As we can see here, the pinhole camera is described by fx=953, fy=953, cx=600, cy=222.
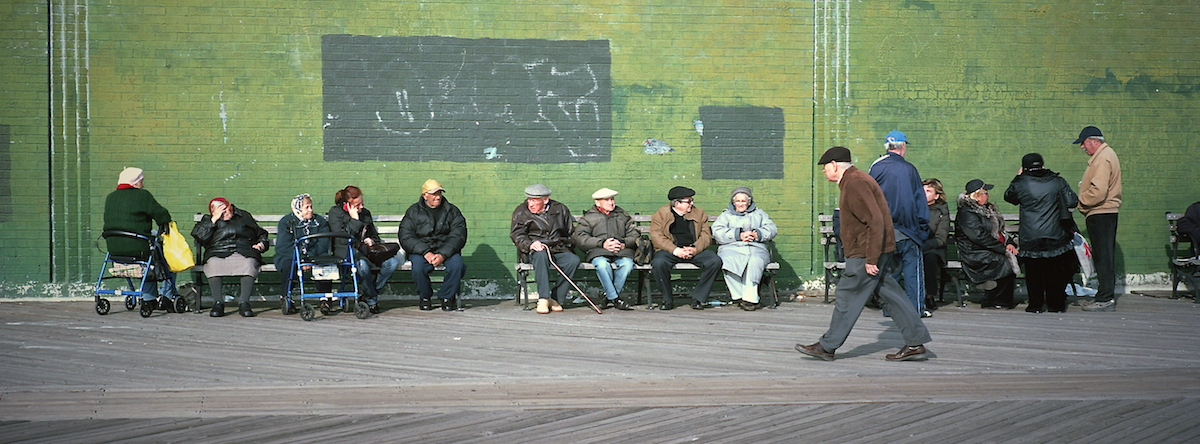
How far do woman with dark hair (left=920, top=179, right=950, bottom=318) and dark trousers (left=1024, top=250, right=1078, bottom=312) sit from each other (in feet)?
3.04

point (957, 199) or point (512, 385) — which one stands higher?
point (957, 199)

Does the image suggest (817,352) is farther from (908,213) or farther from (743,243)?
(743,243)

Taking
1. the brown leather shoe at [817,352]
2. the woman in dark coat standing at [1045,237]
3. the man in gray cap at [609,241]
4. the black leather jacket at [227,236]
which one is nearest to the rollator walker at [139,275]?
the black leather jacket at [227,236]

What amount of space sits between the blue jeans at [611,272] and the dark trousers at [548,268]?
26cm

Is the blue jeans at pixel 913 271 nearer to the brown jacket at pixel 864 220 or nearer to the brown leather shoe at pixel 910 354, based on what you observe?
the brown leather shoe at pixel 910 354

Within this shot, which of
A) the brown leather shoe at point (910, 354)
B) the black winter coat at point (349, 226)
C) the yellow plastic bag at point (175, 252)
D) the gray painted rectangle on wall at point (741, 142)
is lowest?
the brown leather shoe at point (910, 354)

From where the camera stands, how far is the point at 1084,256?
11016 millimetres

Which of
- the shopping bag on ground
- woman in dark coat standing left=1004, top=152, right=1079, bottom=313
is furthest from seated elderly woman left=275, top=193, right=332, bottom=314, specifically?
the shopping bag on ground

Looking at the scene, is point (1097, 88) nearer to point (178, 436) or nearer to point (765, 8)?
point (765, 8)

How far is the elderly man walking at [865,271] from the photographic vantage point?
6.66m

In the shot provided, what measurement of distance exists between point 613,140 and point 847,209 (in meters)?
5.06

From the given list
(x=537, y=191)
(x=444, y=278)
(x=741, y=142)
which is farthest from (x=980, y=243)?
(x=444, y=278)

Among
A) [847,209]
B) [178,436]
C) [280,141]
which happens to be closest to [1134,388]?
[847,209]

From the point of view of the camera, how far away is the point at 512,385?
5.97 metres
